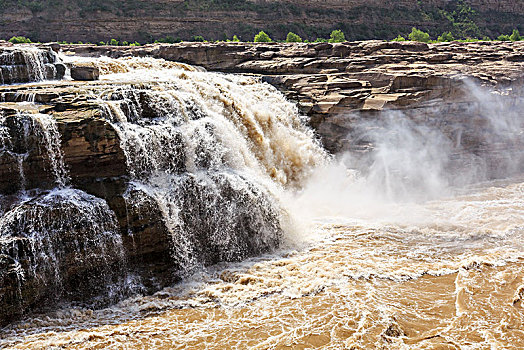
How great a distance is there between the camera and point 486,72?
16.4m

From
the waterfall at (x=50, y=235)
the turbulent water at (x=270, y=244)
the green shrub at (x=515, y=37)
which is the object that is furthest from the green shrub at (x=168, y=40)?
the waterfall at (x=50, y=235)

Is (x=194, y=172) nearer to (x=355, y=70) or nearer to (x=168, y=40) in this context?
(x=355, y=70)

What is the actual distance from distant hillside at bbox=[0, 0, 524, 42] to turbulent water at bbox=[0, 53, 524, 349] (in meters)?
16.0

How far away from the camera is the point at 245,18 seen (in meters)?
32.3

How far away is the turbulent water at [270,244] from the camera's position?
734 centimetres

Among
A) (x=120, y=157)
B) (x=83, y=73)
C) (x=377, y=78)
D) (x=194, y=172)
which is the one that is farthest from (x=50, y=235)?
(x=377, y=78)

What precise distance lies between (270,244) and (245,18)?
24.9 meters

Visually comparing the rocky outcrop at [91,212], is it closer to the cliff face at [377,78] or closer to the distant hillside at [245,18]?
the cliff face at [377,78]

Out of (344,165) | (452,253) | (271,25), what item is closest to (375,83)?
(344,165)

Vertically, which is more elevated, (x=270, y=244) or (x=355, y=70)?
(x=355, y=70)

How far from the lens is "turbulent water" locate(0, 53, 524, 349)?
24.1 ft

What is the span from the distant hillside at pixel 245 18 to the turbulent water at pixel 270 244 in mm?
15978

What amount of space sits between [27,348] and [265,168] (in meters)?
6.90

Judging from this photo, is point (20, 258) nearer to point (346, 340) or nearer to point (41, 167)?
point (41, 167)
